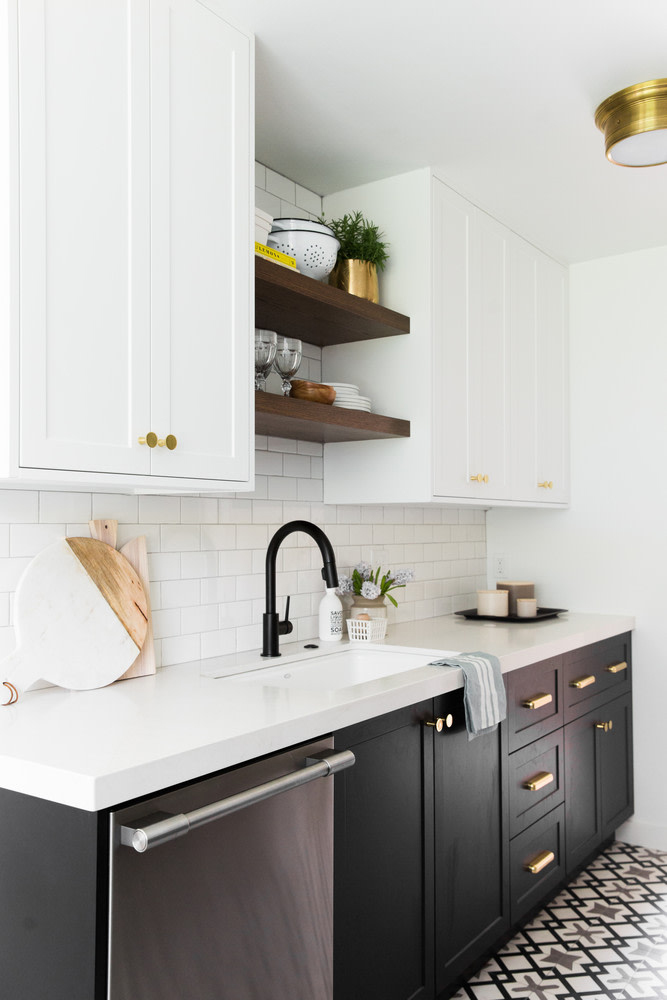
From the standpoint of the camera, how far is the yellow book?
225 centimetres

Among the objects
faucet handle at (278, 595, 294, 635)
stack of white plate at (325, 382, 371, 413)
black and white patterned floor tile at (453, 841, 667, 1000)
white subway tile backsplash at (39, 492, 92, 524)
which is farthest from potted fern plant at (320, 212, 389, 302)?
black and white patterned floor tile at (453, 841, 667, 1000)

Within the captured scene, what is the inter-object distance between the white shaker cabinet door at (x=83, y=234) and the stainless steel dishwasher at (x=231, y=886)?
25.7 inches

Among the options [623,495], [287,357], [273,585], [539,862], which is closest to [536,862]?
[539,862]

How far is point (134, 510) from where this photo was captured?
2199mm

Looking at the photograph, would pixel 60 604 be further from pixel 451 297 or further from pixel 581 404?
pixel 581 404

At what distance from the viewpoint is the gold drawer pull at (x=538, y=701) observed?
2699mm

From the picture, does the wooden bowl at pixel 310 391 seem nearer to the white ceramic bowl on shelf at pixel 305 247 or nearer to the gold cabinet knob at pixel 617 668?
the white ceramic bowl on shelf at pixel 305 247

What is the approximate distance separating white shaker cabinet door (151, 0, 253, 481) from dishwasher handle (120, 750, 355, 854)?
0.66 meters

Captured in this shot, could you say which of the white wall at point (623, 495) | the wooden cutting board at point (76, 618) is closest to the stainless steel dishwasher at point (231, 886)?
the wooden cutting board at point (76, 618)

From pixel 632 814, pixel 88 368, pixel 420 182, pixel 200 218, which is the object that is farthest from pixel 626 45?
pixel 632 814

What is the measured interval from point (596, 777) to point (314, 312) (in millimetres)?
2067

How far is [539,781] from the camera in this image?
9.05 ft

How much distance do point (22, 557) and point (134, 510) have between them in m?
0.36

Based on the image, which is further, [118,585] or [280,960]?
[118,585]
